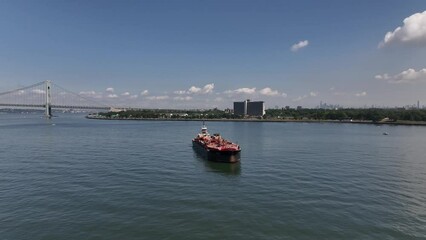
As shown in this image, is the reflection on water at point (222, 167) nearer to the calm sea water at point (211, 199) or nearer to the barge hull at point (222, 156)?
Answer: the calm sea water at point (211, 199)

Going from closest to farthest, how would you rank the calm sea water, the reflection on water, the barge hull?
the calm sea water → the reflection on water → the barge hull

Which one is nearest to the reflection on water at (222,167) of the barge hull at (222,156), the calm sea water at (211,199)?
the calm sea water at (211,199)

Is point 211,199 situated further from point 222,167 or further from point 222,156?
point 222,156

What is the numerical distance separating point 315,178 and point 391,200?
360 inches

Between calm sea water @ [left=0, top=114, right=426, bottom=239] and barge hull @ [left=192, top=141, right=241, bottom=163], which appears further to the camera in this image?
barge hull @ [left=192, top=141, right=241, bottom=163]

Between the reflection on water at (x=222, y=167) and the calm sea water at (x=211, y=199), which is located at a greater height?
the calm sea water at (x=211, y=199)

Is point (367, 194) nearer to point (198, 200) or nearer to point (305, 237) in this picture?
point (305, 237)

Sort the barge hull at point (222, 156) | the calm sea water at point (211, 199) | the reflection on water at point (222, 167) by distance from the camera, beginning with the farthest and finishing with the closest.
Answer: the barge hull at point (222, 156) → the reflection on water at point (222, 167) → the calm sea water at point (211, 199)

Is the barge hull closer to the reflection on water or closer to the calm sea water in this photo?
the reflection on water

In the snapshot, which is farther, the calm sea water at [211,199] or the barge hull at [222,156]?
the barge hull at [222,156]

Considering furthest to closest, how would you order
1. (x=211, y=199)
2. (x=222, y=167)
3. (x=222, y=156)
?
(x=222, y=156) → (x=222, y=167) → (x=211, y=199)

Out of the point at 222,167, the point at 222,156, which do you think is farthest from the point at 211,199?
the point at 222,156

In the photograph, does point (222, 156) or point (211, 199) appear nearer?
point (211, 199)

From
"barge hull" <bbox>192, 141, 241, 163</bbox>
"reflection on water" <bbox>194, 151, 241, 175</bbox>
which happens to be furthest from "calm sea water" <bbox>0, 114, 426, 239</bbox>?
"barge hull" <bbox>192, 141, 241, 163</bbox>
